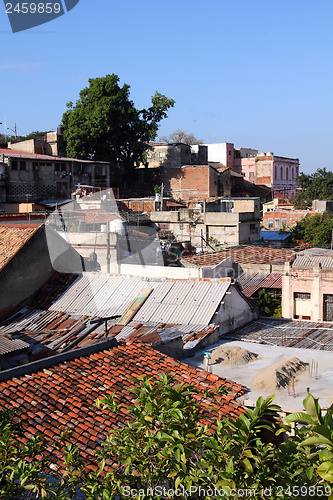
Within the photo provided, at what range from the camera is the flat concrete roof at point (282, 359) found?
28.4 feet

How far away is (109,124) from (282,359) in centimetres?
3109

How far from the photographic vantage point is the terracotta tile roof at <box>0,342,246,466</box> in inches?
264

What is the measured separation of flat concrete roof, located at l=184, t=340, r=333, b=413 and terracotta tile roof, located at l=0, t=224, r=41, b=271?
19.4ft

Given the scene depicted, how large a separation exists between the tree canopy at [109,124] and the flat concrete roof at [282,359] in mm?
29545

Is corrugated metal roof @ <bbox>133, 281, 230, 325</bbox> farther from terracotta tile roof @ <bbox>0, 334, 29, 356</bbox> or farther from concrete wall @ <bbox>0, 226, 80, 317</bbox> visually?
terracotta tile roof @ <bbox>0, 334, 29, 356</bbox>

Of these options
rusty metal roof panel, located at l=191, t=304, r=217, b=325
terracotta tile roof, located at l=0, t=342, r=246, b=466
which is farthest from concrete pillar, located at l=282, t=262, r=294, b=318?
terracotta tile roof, located at l=0, t=342, r=246, b=466

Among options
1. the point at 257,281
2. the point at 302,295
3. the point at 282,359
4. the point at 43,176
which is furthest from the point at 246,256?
the point at 43,176

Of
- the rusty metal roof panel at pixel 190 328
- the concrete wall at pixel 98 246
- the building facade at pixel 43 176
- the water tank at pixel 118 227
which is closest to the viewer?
the rusty metal roof panel at pixel 190 328

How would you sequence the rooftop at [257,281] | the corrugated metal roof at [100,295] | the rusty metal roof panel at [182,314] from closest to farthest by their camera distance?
the rusty metal roof panel at [182,314] < the corrugated metal roof at [100,295] < the rooftop at [257,281]

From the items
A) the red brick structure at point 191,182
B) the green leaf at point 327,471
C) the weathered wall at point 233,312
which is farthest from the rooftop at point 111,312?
the red brick structure at point 191,182

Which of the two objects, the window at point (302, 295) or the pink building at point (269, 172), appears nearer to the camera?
the window at point (302, 295)

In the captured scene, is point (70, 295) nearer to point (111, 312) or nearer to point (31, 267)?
point (31, 267)

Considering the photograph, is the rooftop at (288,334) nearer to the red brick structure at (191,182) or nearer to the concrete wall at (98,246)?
the concrete wall at (98,246)

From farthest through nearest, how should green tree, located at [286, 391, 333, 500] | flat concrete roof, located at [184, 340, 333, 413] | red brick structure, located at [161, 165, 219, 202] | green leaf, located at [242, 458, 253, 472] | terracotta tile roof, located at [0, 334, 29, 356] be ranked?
red brick structure, located at [161, 165, 219, 202]
terracotta tile roof, located at [0, 334, 29, 356]
flat concrete roof, located at [184, 340, 333, 413]
green leaf, located at [242, 458, 253, 472]
green tree, located at [286, 391, 333, 500]
